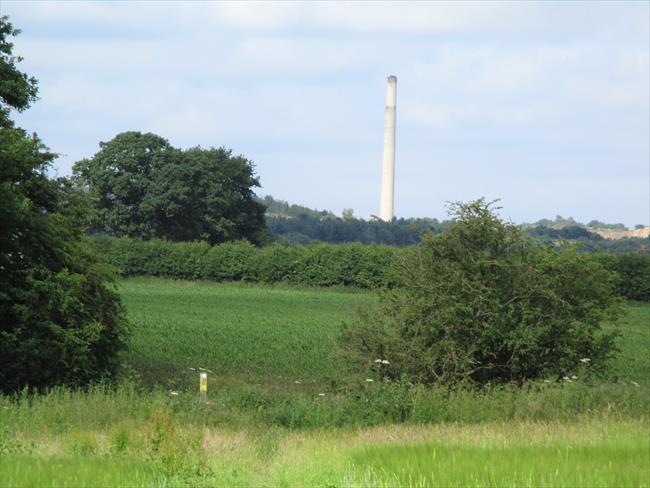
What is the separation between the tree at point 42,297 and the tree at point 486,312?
6129 millimetres

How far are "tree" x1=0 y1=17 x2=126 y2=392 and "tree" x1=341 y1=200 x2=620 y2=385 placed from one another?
613cm

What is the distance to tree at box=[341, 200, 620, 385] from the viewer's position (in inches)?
854

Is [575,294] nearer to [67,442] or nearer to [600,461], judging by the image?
[600,461]

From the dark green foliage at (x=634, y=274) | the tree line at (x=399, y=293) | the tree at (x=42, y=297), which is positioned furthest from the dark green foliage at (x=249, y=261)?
→ the tree at (x=42, y=297)

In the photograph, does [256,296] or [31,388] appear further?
[256,296]

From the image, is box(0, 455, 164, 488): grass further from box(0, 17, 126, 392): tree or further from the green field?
box(0, 17, 126, 392): tree

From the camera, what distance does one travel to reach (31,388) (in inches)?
933

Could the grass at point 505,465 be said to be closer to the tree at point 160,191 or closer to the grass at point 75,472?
the grass at point 75,472

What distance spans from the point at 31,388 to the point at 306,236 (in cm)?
14480

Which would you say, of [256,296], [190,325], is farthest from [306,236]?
[190,325]

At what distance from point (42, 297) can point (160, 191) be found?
70.6 m

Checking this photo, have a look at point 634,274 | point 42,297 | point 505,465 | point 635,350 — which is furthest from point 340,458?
point 634,274

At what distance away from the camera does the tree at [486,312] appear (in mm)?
21688

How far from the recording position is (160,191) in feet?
307
